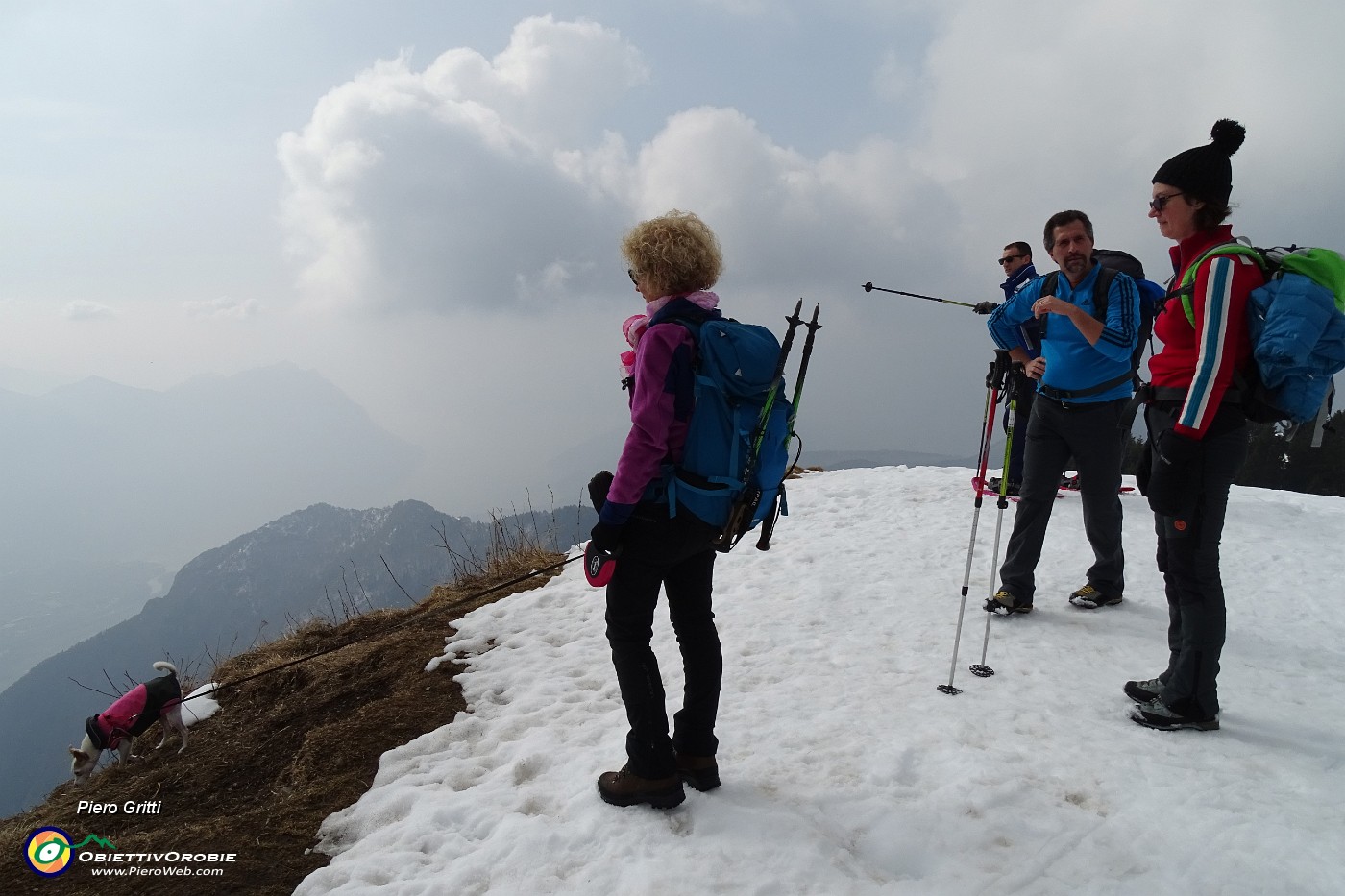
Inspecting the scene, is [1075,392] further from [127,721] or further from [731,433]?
[127,721]

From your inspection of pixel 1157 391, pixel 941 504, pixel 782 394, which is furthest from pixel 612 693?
pixel 941 504

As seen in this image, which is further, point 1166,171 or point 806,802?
point 1166,171

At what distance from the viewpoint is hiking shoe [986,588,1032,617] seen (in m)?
4.92

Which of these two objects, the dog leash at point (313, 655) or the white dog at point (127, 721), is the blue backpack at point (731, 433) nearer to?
the dog leash at point (313, 655)

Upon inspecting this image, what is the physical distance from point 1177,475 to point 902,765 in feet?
6.38

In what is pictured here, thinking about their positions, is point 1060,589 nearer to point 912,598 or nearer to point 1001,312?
point 912,598

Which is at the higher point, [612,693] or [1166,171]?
[1166,171]

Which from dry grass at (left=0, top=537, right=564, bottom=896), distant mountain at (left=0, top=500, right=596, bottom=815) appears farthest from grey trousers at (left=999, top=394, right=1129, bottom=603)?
distant mountain at (left=0, top=500, right=596, bottom=815)

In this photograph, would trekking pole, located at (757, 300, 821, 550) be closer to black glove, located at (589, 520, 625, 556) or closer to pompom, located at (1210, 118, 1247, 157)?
black glove, located at (589, 520, 625, 556)

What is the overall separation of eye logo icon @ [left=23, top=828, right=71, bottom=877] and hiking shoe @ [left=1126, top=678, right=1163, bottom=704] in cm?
534

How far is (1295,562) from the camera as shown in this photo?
6.00 metres

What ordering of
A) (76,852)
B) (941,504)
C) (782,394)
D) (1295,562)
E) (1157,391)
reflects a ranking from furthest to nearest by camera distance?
(941,504)
(1295,562)
(1157,391)
(76,852)
(782,394)

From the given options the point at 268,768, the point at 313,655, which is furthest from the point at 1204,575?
the point at 313,655

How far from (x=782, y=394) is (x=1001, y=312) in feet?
9.73
